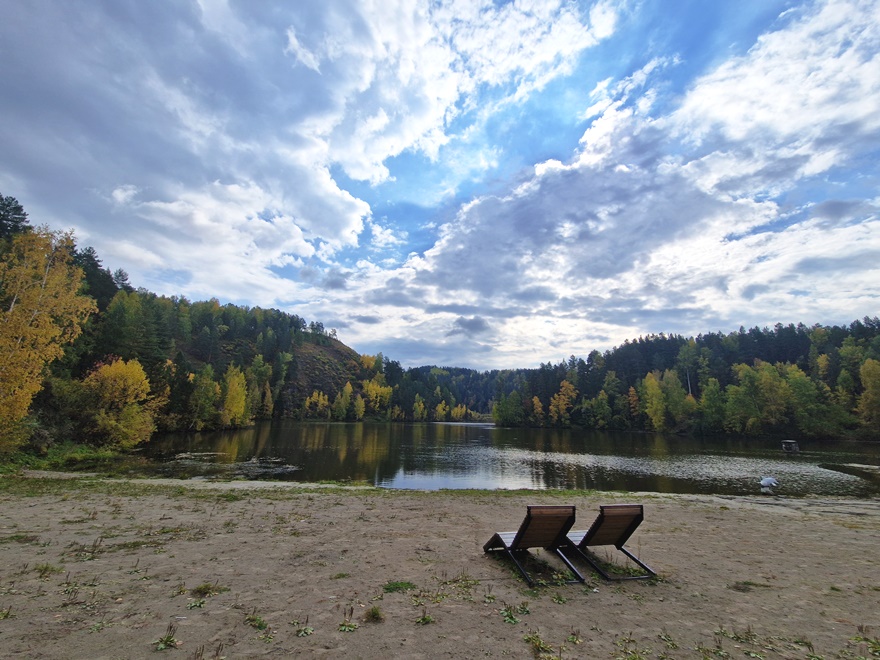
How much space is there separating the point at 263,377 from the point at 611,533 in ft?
455

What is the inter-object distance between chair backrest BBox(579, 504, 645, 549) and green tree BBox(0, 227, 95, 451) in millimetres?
27592

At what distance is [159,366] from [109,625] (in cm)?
6218

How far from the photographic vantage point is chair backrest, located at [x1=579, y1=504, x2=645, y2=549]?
9156 mm

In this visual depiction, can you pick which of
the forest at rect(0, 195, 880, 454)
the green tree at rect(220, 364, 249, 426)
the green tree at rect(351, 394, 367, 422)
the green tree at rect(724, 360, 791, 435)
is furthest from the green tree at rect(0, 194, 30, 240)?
the green tree at rect(724, 360, 791, 435)

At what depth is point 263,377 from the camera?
435 ft

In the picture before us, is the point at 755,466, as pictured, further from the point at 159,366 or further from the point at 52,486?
the point at 159,366

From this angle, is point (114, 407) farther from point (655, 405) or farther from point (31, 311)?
point (655, 405)

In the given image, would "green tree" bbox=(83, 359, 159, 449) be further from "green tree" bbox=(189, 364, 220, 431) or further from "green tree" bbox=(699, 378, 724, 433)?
"green tree" bbox=(699, 378, 724, 433)

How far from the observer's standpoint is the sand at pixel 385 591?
5.69 metres

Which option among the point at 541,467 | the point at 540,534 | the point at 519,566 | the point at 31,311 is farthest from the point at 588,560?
the point at 541,467

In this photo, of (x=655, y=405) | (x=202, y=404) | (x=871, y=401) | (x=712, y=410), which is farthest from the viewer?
(x=655, y=405)

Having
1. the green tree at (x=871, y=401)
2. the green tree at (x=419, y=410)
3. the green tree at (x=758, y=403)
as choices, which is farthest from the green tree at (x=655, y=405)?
the green tree at (x=419, y=410)

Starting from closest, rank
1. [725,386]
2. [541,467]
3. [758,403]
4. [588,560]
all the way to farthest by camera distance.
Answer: [588,560]
[541,467]
[758,403]
[725,386]

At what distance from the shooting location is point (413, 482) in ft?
103
